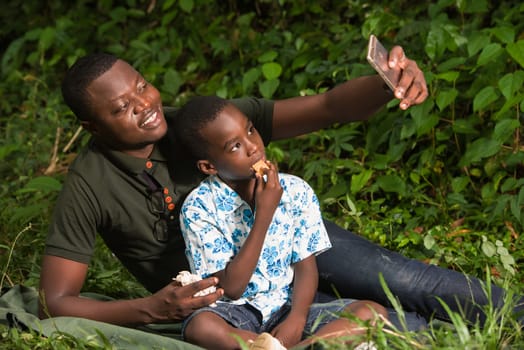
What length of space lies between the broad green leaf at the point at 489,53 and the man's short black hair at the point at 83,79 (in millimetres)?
1837

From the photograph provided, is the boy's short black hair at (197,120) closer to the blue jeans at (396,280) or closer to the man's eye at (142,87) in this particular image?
the man's eye at (142,87)

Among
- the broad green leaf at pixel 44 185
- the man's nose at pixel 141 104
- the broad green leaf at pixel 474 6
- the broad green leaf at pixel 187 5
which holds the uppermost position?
the man's nose at pixel 141 104

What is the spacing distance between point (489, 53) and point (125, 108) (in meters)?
1.90

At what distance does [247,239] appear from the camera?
289 centimetres

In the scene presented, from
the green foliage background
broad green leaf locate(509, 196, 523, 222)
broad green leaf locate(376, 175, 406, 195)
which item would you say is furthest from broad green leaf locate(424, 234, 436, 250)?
broad green leaf locate(376, 175, 406, 195)

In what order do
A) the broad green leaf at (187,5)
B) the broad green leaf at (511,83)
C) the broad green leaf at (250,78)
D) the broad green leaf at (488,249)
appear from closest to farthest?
the broad green leaf at (488,249) < the broad green leaf at (511,83) < the broad green leaf at (250,78) < the broad green leaf at (187,5)

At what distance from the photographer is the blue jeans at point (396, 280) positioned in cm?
316

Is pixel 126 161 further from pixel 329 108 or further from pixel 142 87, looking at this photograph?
pixel 329 108

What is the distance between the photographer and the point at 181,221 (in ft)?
10.1

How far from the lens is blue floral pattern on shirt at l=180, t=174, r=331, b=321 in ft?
9.87

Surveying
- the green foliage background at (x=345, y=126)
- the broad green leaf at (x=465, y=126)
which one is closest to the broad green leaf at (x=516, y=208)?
the green foliage background at (x=345, y=126)

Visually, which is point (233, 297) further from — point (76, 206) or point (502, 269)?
point (502, 269)

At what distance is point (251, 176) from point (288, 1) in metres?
2.95

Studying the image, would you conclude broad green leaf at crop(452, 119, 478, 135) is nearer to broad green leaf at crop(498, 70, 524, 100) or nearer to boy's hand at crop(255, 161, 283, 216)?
broad green leaf at crop(498, 70, 524, 100)
